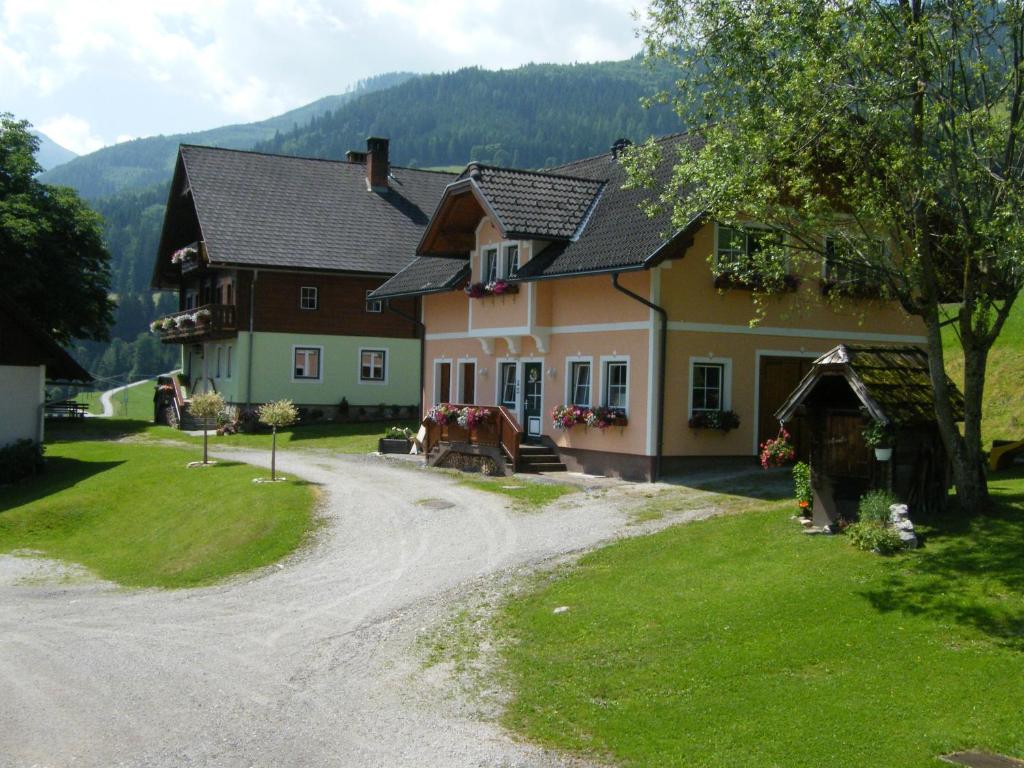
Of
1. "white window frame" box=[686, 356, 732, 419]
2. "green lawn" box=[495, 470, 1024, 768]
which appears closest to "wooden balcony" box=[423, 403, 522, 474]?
"white window frame" box=[686, 356, 732, 419]

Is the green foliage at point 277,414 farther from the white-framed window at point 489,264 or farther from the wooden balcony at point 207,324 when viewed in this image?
the wooden balcony at point 207,324

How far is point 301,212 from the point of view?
43.9 metres

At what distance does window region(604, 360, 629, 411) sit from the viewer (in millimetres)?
24344

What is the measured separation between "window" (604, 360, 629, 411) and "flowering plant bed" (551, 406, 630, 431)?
0.27 metres

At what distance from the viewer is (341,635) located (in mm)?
13070

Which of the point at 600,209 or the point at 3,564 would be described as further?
the point at 600,209

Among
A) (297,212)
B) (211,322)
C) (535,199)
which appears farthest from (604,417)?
(297,212)

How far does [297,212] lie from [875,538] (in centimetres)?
3420

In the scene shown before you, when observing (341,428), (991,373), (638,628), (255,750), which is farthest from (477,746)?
(341,428)

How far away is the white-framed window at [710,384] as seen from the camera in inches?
949

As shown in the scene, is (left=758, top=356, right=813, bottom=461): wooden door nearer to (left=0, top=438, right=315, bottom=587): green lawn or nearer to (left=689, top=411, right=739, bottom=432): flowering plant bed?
(left=689, top=411, right=739, bottom=432): flowering plant bed

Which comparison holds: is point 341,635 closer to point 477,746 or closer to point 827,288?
point 477,746

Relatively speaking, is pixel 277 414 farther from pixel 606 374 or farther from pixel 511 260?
pixel 606 374

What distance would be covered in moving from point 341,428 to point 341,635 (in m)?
26.5
